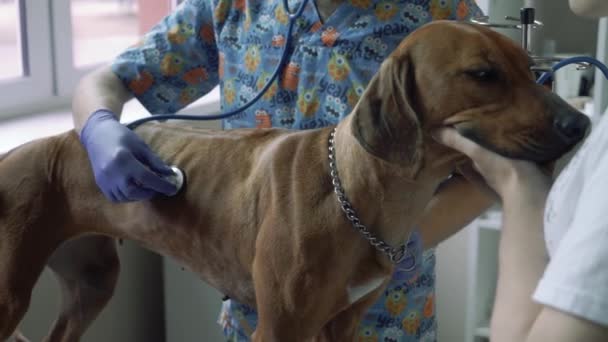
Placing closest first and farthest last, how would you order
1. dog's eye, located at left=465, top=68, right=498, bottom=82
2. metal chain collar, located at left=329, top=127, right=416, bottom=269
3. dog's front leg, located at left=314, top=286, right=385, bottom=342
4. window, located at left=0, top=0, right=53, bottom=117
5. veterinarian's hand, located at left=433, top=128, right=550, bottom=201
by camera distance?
veterinarian's hand, located at left=433, top=128, right=550, bottom=201, dog's eye, located at left=465, top=68, right=498, bottom=82, metal chain collar, located at left=329, top=127, right=416, bottom=269, dog's front leg, located at left=314, top=286, right=385, bottom=342, window, located at left=0, top=0, right=53, bottom=117

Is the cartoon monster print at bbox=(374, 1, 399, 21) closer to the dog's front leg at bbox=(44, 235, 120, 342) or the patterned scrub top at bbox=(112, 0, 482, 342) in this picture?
the patterned scrub top at bbox=(112, 0, 482, 342)

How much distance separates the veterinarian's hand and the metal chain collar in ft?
0.53

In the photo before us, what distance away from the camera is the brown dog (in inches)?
36.5

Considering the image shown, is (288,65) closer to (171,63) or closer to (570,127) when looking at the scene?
(171,63)

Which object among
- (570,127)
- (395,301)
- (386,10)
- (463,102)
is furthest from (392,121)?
(395,301)

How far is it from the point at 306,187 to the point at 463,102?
25 centimetres

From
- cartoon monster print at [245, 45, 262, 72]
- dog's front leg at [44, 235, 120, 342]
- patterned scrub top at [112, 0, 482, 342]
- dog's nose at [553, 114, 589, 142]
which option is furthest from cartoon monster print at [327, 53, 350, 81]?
dog's front leg at [44, 235, 120, 342]

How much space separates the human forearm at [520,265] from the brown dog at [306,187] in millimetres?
110

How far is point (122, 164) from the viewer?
1127 mm

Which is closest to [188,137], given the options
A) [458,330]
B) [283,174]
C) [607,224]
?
[283,174]

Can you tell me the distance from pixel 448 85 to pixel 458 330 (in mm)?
1592

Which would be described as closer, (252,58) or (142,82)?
(252,58)

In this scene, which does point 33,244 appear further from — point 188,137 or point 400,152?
point 400,152

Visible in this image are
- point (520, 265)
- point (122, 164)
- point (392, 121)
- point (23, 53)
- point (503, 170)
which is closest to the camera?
Answer: point (520, 265)
